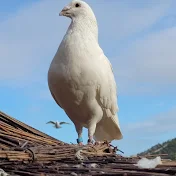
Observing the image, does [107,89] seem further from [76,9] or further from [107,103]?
[76,9]

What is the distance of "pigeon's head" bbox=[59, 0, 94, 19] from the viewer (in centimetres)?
558

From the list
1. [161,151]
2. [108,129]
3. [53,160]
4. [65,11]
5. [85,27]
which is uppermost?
[65,11]

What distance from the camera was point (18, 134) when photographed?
3277 millimetres

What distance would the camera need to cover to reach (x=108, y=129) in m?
6.29

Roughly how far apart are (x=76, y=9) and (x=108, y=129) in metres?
1.59

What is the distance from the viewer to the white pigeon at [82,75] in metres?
5.04

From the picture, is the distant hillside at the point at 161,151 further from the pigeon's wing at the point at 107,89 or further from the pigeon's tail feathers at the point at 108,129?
the pigeon's wing at the point at 107,89

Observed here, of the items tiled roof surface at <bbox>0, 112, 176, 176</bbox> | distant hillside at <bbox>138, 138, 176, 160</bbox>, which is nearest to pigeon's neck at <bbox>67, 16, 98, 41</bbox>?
distant hillside at <bbox>138, 138, 176, 160</bbox>

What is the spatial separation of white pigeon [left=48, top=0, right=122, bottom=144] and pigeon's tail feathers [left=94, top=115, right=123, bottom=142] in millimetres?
140

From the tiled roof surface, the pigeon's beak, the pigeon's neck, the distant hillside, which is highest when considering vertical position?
the pigeon's beak

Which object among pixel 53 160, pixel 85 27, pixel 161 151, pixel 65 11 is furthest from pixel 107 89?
pixel 53 160

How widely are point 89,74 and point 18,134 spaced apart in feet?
6.20

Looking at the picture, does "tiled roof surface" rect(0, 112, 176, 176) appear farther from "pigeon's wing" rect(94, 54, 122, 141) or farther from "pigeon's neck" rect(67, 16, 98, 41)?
"pigeon's neck" rect(67, 16, 98, 41)

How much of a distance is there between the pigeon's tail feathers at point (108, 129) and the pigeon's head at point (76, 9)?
1253mm
